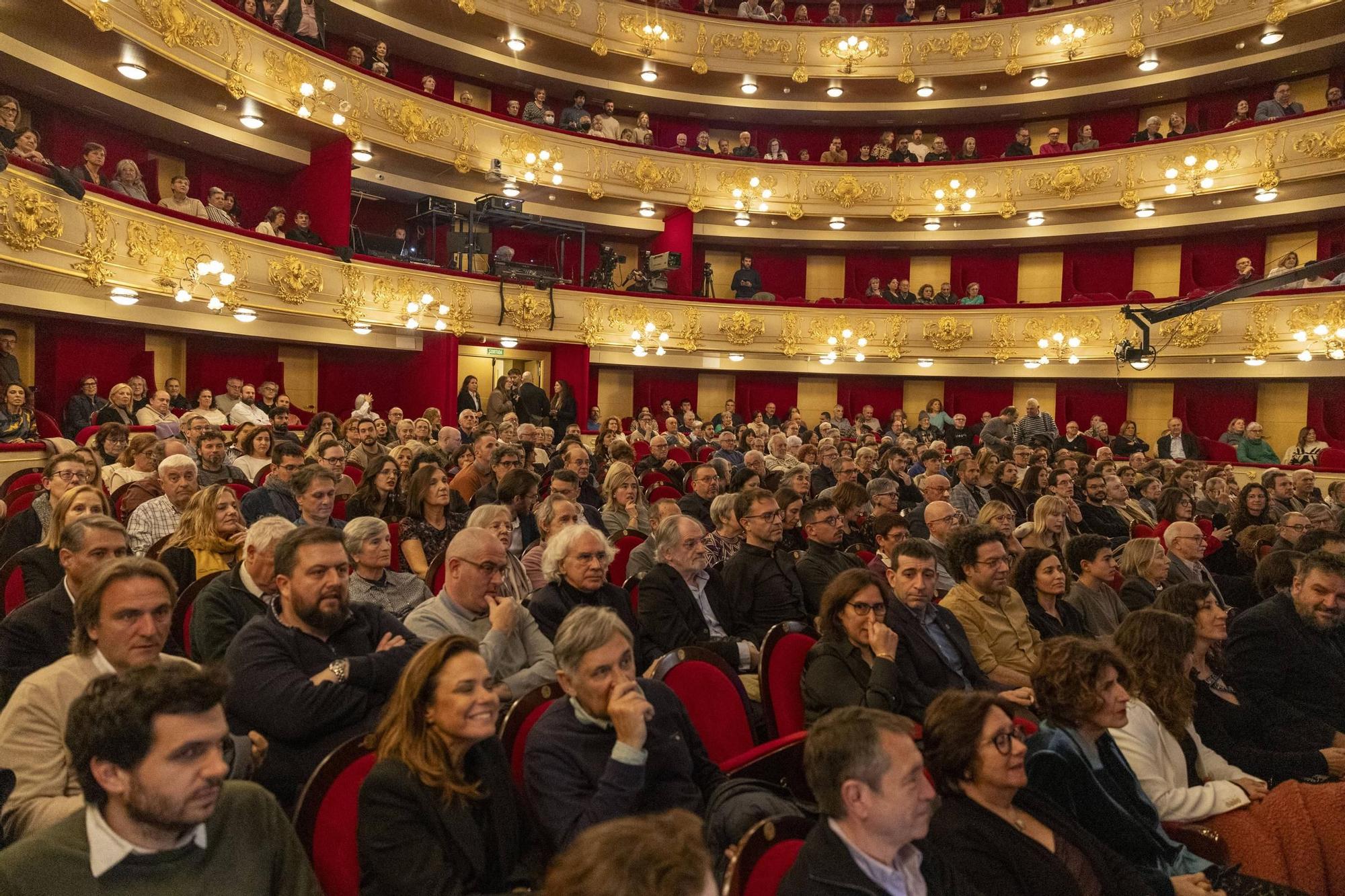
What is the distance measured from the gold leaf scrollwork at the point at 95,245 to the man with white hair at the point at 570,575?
291 inches

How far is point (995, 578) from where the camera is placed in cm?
364

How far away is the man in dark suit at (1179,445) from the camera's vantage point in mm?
13195

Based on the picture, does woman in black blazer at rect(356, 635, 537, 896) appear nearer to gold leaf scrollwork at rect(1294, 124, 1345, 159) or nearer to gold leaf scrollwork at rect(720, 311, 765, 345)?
gold leaf scrollwork at rect(720, 311, 765, 345)

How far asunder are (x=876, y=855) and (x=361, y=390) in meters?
13.7

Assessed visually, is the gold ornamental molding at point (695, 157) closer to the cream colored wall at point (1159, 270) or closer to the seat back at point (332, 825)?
the cream colored wall at point (1159, 270)

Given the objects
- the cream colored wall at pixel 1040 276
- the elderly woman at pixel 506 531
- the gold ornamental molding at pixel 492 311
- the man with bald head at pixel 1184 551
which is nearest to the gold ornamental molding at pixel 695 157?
the cream colored wall at pixel 1040 276

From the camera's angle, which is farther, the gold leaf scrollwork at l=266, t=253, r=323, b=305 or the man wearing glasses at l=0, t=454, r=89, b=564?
the gold leaf scrollwork at l=266, t=253, r=323, b=305

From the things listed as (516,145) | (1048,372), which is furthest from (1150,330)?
(516,145)

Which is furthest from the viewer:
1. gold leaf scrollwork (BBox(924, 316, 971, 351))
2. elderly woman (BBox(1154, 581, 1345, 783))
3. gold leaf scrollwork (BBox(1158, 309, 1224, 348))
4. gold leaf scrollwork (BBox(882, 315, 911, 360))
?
gold leaf scrollwork (BBox(882, 315, 911, 360))

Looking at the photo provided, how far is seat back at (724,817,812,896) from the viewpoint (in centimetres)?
169

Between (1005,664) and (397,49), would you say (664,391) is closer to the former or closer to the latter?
(397,49)

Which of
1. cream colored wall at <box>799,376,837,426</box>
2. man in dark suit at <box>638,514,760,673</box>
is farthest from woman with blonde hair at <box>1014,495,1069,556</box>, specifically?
cream colored wall at <box>799,376,837,426</box>

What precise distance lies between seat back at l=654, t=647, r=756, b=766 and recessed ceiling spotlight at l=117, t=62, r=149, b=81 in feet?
32.6

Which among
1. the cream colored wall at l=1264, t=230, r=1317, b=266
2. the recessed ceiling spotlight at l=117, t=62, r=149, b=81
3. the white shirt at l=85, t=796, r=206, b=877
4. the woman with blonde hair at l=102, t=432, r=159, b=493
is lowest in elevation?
the white shirt at l=85, t=796, r=206, b=877
